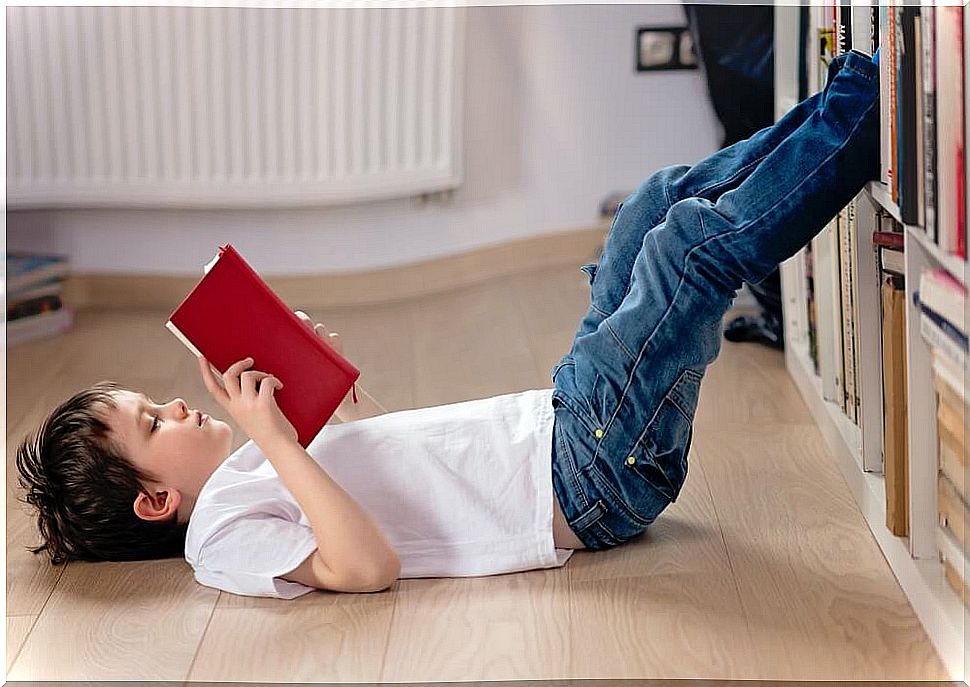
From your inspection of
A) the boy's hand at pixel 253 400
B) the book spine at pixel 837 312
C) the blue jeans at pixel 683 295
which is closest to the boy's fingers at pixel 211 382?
the boy's hand at pixel 253 400

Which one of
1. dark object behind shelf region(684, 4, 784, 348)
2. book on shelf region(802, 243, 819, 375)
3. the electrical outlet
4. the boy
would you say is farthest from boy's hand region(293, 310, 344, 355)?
the electrical outlet

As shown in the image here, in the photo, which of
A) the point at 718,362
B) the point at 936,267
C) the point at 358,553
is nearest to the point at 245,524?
the point at 358,553

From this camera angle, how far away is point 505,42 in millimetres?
2682

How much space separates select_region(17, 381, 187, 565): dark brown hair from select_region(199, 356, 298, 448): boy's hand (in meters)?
0.13

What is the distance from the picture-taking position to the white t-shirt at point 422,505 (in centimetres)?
124

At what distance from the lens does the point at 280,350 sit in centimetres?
123

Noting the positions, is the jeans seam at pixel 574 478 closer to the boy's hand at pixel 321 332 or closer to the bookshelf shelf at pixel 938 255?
the boy's hand at pixel 321 332

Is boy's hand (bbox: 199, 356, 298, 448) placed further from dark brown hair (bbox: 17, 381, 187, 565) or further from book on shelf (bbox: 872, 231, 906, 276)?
book on shelf (bbox: 872, 231, 906, 276)

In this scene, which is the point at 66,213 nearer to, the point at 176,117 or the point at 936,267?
the point at 176,117

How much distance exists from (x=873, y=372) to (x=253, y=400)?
667mm

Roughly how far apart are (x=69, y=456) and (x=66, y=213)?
141cm

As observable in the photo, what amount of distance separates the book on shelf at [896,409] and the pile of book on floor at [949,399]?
7 centimetres

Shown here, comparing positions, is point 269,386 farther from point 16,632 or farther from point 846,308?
point 846,308

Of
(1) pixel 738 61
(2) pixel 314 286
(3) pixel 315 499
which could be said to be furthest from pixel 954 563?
(2) pixel 314 286
